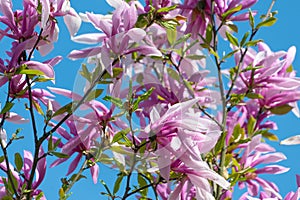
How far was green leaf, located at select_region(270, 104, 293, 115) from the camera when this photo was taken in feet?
6.54

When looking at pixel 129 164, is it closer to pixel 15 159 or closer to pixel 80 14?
pixel 15 159

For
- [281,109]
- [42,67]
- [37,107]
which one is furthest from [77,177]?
[281,109]

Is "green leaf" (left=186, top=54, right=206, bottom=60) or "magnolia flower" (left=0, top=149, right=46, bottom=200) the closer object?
"magnolia flower" (left=0, top=149, right=46, bottom=200)

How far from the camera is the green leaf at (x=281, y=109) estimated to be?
6.54 ft

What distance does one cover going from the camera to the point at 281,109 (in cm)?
202

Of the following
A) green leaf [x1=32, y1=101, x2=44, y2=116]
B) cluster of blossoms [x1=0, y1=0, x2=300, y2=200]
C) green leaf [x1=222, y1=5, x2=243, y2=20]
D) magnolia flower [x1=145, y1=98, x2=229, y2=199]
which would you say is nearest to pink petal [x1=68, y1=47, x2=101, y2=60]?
cluster of blossoms [x1=0, y1=0, x2=300, y2=200]

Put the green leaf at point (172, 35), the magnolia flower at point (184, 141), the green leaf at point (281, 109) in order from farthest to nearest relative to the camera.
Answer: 1. the green leaf at point (281, 109)
2. the green leaf at point (172, 35)
3. the magnolia flower at point (184, 141)

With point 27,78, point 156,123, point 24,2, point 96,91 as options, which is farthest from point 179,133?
point 24,2

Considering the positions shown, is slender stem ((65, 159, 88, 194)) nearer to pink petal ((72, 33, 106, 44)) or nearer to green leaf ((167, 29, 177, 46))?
pink petal ((72, 33, 106, 44))

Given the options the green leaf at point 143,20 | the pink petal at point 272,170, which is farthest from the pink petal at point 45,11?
the pink petal at point 272,170

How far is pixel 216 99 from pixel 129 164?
58 cm

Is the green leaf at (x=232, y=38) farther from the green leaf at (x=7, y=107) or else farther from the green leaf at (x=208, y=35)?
the green leaf at (x=7, y=107)

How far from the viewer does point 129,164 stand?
134 centimetres

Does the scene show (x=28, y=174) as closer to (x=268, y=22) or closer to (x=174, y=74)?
(x=174, y=74)
